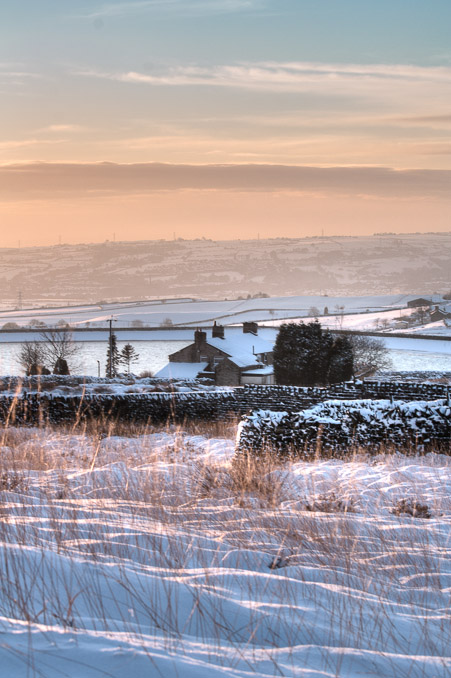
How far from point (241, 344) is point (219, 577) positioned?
66.6 m

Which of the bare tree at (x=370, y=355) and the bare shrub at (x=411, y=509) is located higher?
the bare tree at (x=370, y=355)

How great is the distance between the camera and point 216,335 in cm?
7094

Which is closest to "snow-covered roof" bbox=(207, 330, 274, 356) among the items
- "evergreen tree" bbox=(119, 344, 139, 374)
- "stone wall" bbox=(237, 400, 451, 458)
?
"evergreen tree" bbox=(119, 344, 139, 374)

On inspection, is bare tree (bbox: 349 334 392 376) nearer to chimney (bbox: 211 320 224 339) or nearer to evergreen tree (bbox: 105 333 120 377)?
chimney (bbox: 211 320 224 339)

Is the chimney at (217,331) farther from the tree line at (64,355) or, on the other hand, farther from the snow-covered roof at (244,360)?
the tree line at (64,355)

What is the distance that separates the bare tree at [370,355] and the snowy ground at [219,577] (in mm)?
73197

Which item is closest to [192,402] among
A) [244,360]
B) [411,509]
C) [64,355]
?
[411,509]

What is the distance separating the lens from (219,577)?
14.8ft

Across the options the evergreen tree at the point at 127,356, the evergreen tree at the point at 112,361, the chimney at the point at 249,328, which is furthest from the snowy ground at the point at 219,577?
the evergreen tree at the point at 127,356

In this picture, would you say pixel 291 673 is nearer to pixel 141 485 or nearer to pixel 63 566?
pixel 63 566

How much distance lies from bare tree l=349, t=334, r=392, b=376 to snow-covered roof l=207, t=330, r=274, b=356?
1247cm

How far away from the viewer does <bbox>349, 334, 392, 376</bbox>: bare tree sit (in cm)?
8138

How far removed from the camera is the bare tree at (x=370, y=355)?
267 feet

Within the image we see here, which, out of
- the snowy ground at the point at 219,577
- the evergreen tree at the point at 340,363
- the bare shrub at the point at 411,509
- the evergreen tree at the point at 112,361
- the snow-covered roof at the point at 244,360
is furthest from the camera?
the evergreen tree at the point at 112,361
